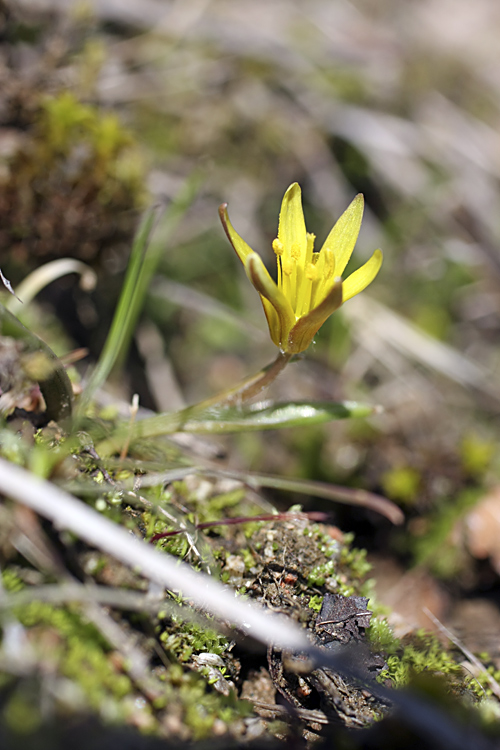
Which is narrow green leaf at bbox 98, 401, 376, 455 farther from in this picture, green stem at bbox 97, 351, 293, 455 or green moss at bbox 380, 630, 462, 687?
green moss at bbox 380, 630, 462, 687

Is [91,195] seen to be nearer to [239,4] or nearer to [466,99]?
[239,4]

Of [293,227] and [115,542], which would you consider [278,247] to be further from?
[115,542]

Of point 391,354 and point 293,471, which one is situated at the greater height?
point 391,354

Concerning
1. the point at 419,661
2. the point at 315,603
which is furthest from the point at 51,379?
the point at 419,661

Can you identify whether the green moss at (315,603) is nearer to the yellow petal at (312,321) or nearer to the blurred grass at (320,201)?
the yellow petal at (312,321)

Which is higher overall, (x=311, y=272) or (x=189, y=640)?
(x=311, y=272)

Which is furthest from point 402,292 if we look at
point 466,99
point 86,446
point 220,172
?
point 86,446
